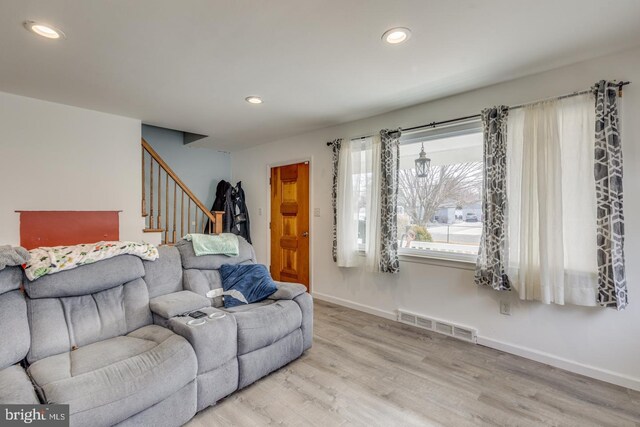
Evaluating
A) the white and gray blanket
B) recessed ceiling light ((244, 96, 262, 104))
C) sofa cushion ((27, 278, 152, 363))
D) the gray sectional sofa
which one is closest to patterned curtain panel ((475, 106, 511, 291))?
the gray sectional sofa

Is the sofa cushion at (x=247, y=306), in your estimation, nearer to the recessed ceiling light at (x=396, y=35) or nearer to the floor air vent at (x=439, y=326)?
the floor air vent at (x=439, y=326)

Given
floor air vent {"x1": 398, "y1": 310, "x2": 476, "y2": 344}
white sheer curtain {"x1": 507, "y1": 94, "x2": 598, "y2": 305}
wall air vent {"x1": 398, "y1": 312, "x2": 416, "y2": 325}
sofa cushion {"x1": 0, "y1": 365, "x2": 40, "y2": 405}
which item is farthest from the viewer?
wall air vent {"x1": 398, "y1": 312, "x2": 416, "y2": 325}

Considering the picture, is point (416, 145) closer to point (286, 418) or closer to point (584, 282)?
point (584, 282)

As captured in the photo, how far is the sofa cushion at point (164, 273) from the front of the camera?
227 cm

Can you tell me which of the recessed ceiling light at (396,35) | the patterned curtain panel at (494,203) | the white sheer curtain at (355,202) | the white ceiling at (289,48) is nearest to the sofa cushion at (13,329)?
the white ceiling at (289,48)

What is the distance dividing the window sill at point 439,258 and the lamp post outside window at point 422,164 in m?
0.82

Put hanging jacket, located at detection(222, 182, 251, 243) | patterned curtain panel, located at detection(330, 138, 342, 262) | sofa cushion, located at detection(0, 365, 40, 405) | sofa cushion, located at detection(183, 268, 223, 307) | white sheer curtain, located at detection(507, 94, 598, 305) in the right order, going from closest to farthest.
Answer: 1. sofa cushion, located at detection(0, 365, 40, 405)
2. white sheer curtain, located at detection(507, 94, 598, 305)
3. sofa cushion, located at detection(183, 268, 223, 307)
4. patterned curtain panel, located at detection(330, 138, 342, 262)
5. hanging jacket, located at detection(222, 182, 251, 243)

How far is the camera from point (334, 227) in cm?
386

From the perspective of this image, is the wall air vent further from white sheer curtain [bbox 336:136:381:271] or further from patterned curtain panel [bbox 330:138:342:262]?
patterned curtain panel [bbox 330:138:342:262]

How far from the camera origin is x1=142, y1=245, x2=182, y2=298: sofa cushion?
2.27m

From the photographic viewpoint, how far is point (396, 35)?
194 cm

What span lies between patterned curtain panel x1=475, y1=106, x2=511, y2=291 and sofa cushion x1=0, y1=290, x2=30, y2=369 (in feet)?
10.2

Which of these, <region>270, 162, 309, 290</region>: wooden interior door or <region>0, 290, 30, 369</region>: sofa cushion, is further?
<region>270, 162, 309, 290</region>: wooden interior door

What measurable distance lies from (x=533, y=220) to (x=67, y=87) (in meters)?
4.12
